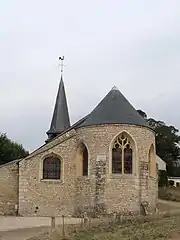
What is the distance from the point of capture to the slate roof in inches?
1265

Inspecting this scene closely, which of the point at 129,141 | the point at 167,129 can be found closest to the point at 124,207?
the point at 129,141

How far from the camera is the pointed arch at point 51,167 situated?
109 feet

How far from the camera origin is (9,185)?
110 ft

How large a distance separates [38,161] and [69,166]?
2.16 meters

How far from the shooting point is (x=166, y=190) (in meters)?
47.3

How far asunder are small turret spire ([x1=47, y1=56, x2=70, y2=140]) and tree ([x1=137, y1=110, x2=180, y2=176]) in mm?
22259

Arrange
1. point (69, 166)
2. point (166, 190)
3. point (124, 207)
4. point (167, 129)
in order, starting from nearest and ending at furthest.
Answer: point (124, 207), point (69, 166), point (166, 190), point (167, 129)

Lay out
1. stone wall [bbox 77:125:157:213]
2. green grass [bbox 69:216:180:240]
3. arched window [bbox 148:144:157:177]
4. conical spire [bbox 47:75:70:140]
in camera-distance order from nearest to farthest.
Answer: green grass [bbox 69:216:180:240] → stone wall [bbox 77:125:157:213] → arched window [bbox 148:144:157:177] → conical spire [bbox 47:75:70:140]

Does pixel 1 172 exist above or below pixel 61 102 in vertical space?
below

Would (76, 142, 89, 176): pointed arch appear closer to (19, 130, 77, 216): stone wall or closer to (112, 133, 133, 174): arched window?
(19, 130, 77, 216): stone wall

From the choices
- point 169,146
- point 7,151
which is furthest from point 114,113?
point 169,146

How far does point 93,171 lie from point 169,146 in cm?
4018

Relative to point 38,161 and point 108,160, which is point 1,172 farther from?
point 108,160

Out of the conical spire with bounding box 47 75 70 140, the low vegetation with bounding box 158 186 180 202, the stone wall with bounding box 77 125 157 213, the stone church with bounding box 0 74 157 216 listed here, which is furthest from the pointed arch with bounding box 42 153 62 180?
the low vegetation with bounding box 158 186 180 202
